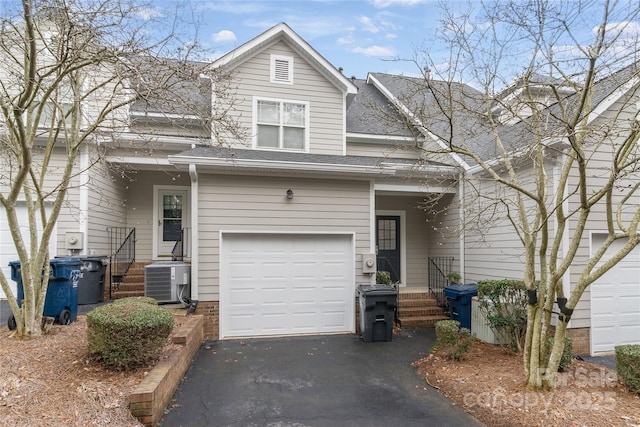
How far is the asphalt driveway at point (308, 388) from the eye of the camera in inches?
156

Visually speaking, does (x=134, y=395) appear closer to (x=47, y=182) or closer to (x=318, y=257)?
(x=318, y=257)

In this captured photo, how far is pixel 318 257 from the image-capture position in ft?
25.3

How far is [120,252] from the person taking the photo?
930 cm

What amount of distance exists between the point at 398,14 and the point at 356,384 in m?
6.37

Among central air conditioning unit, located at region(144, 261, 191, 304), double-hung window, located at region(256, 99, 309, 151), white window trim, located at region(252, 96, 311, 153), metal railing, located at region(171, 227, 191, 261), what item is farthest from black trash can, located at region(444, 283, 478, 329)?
metal railing, located at region(171, 227, 191, 261)

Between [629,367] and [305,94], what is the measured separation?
7654mm

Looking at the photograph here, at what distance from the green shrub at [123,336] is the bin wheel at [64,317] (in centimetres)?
186

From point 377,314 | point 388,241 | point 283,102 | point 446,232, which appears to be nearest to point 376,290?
point 377,314

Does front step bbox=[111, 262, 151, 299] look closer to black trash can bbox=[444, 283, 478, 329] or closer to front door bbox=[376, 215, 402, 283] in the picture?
front door bbox=[376, 215, 402, 283]

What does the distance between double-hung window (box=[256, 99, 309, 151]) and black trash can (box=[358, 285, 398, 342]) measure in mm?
3831

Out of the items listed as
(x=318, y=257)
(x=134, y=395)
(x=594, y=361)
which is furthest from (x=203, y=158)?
(x=594, y=361)

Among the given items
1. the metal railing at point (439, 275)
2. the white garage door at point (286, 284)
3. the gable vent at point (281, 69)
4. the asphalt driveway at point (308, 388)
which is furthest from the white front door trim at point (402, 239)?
the gable vent at point (281, 69)

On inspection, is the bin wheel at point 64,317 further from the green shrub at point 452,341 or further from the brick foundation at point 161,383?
the green shrub at point 452,341

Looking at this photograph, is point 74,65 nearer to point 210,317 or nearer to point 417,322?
point 210,317
